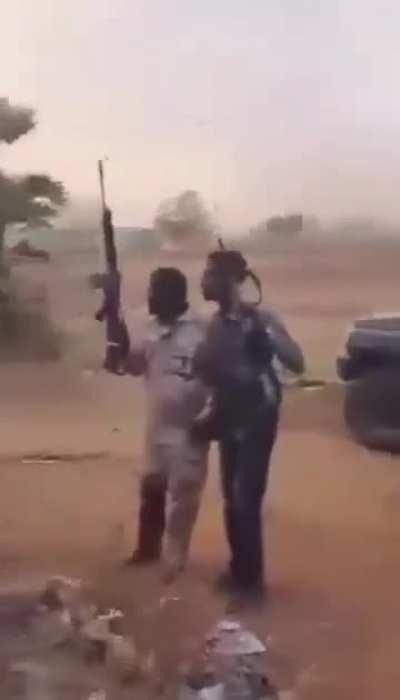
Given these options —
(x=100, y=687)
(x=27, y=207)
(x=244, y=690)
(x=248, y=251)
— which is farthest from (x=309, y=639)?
(x=27, y=207)

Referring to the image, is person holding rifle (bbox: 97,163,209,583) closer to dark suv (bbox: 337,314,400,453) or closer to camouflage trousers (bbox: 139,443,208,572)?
camouflage trousers (bbox: 139,443,208,572)

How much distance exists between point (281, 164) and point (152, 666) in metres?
0.46

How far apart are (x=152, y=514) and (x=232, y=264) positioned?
24cm

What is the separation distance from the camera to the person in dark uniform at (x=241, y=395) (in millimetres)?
1157

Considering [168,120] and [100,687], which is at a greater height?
[168,120]

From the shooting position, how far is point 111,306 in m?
1.16

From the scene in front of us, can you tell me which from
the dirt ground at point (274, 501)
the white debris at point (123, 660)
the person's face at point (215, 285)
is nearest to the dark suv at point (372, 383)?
the dirt ground at point (274, 501)

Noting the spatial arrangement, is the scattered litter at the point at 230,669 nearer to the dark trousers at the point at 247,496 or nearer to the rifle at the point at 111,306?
the dark trousers at the point at 247,496

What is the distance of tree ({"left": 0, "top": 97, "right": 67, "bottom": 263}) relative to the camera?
1.17 m

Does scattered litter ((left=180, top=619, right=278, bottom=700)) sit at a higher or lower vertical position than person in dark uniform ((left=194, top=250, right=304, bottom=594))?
lower

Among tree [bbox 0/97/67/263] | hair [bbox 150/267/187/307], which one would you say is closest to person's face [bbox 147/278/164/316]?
hair [bbox 150/267/187/307]

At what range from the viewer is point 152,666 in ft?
3.81

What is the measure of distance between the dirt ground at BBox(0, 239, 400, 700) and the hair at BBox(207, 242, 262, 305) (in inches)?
0.6

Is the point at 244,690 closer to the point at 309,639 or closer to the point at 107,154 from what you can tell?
the point at 309,639
